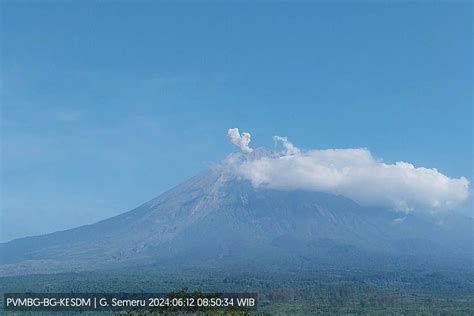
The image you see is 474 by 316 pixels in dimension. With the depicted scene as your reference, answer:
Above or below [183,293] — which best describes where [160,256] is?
above

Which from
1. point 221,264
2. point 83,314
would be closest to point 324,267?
point 221,264

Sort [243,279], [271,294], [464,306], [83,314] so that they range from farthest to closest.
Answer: [243,279] → [271,294] → [464,306] → [83,314]

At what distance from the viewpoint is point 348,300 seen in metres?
96.8

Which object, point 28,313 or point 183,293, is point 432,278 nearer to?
point 28,313

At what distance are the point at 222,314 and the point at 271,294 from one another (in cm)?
6588

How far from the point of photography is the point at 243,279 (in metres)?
125

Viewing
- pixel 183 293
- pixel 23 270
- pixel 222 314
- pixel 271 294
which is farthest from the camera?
pixel 23 270

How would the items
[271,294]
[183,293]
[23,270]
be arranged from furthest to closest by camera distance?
[23,270], [271,294], [183,293]

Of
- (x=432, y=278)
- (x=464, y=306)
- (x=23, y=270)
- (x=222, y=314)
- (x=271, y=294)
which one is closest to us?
(x=222, y=314)

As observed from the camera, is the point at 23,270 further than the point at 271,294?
Yes

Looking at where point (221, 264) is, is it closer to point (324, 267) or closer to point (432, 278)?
point (324, 267)

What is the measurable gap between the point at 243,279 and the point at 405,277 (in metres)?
48.9

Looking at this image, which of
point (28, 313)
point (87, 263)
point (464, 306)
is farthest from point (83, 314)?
point (87, 263)

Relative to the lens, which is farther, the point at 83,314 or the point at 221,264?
the point at 221,264
